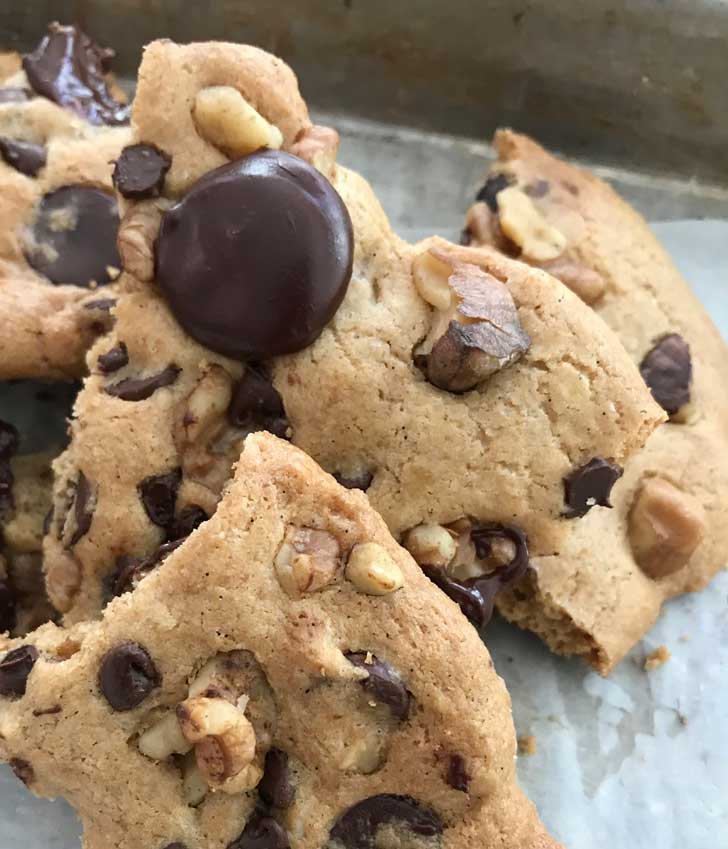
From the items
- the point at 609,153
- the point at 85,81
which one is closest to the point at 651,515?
the point at 609,153

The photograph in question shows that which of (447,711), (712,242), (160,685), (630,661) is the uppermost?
(712,242)

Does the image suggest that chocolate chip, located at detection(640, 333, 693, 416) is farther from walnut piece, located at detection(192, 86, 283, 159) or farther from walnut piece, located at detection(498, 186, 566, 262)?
walnut piece, located at detection(192, 86, 283, 159)

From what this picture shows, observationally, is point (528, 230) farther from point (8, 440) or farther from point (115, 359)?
point (8, 440)

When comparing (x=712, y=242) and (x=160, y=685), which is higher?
(x=712, y=242)

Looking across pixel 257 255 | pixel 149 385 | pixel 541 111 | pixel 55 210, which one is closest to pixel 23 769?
pixel 149 385

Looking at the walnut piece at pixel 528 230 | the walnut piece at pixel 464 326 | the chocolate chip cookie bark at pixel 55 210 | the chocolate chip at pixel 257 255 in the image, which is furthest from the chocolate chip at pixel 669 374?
the chocolate chip cookie bark at pixel 55 210

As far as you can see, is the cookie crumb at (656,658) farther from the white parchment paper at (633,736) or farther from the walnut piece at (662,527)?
the walnut piece at (662,527)

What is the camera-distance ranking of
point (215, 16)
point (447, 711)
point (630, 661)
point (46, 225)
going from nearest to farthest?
point (447, 711) → point (46, 225) → point (630, 661) → point (215, 16)

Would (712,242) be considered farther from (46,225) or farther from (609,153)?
(46,225)
